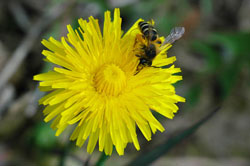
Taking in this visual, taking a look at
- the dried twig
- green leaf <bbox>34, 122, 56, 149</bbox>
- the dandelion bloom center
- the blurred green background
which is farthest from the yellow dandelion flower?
the dried twig

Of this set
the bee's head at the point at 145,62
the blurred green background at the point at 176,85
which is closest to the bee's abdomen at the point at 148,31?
the bee's head at the point at 145,62

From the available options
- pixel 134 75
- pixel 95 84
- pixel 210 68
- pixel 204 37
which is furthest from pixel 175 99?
pixel 204 37

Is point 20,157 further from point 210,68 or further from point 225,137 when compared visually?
point 225,137

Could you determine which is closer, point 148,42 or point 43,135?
point 148,42

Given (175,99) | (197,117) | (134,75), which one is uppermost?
(134,75)

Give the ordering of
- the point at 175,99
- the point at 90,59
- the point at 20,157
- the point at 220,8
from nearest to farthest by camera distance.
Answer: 1. the point at 175,99
2. the point at 90,59
3. the point at 20,157
4. the point at 220,8

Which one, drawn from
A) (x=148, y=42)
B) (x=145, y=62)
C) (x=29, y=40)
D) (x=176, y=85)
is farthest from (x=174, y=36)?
(x=29, y=40)

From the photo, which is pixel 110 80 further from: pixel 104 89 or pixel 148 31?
pixel 148 31
